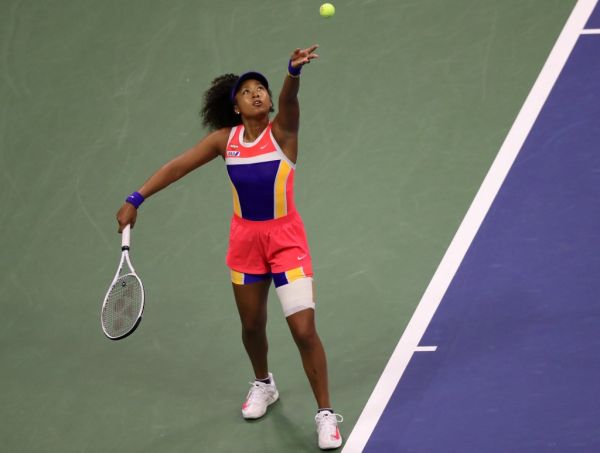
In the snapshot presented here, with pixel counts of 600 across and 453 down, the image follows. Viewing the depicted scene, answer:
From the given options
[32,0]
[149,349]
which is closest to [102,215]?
[149,349]

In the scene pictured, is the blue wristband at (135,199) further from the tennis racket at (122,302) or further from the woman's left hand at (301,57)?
the woman's left hand at (301,57)

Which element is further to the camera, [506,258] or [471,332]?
[506,258]

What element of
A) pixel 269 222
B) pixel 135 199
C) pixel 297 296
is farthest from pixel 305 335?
pixel 135 199

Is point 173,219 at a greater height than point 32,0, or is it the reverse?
point 32,0

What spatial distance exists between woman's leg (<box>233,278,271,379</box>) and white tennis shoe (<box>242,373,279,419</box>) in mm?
75

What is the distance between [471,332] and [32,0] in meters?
5.41

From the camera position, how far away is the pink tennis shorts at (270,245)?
21.6ft

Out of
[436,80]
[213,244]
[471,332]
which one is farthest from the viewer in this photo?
[436,80]

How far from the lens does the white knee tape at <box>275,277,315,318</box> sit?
21.4 ft

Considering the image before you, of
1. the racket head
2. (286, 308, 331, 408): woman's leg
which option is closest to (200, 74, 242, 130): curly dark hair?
the racket head

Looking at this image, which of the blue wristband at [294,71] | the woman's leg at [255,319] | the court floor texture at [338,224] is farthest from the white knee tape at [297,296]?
the blue wristband at [294,71]

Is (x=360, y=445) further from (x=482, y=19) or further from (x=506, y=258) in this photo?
(x=482, y=19)

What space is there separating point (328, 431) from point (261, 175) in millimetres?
1625

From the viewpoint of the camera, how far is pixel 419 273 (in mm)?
7906
